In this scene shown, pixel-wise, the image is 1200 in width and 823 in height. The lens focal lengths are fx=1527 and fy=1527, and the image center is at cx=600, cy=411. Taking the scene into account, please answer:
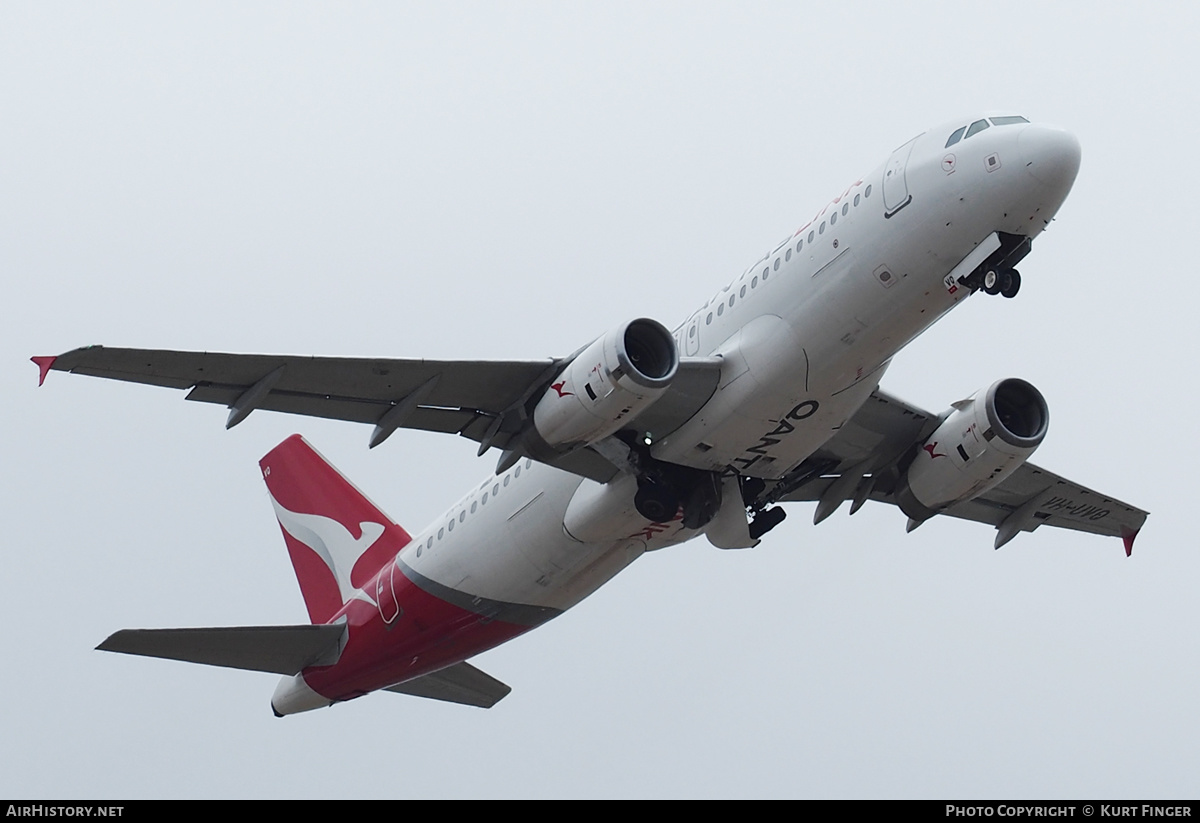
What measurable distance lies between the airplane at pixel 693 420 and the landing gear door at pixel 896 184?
0.04 metres

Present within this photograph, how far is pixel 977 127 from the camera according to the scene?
69.5 feet

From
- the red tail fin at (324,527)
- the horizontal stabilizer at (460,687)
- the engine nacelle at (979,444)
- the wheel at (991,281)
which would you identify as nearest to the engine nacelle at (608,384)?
the wheel at (991,281)

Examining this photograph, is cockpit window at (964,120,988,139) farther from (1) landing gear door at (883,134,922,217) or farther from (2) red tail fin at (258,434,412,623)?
(2) red tail fin at (258,434,412,623)


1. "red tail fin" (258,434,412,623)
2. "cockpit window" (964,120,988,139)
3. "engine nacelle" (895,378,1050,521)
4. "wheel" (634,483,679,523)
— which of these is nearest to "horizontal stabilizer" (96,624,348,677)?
"red tail fin" (258,434,412,623)

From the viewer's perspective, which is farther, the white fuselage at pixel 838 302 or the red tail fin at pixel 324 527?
the red tail fin at pixel 324 527

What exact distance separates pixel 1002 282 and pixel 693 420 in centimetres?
496

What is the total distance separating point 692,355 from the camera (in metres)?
23.7

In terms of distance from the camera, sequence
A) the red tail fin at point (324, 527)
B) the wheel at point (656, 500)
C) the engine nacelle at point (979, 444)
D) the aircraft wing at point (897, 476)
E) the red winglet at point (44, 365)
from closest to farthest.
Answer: the red winglet at point (44, 365) < the wheel at point (656, 500) < the engine nacelle at point (979, 444) < the aircraft wing at point (897, 476) < the red tail fin at point (324, 527)

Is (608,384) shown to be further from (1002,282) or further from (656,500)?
(1002,282)

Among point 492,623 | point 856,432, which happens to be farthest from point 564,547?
point 856,432

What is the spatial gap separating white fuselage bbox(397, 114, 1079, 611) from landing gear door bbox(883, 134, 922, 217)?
2cm

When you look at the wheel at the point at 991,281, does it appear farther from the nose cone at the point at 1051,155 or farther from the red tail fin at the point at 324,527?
the red tail fin at the point at 324,527

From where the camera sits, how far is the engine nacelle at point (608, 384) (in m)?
21.2

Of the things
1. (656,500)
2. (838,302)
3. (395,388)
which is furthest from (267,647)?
(838,302)
